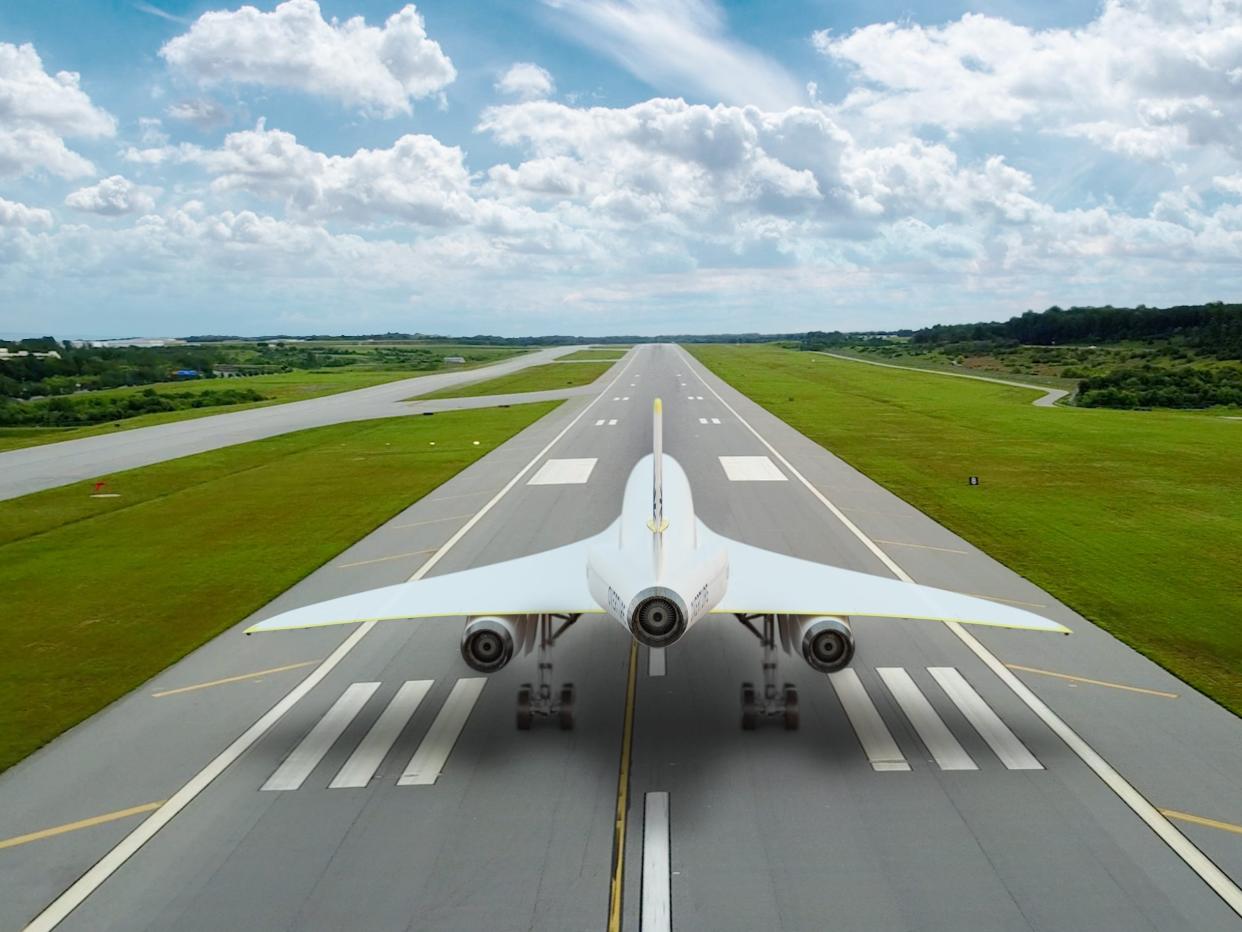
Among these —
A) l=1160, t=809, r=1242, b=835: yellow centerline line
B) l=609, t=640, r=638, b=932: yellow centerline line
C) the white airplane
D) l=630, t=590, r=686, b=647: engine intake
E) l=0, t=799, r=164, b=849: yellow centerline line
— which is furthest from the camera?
the white airplane

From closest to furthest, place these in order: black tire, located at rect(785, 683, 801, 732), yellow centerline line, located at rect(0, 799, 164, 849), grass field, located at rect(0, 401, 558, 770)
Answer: yellow centerline line, located at rect(0, 799, 164, 849), black tire, located at rect(785, 683, 801, 732), grass field, located at rect(0, 401, 558, 770)

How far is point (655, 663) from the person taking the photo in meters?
19.8

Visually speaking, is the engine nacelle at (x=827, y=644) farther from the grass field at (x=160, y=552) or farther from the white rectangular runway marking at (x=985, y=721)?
the grass field at (x=160, y=552)

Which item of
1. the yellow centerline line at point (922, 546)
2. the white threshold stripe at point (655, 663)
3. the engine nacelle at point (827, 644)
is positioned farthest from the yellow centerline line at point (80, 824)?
the yellow centerline line at point (922, 546)

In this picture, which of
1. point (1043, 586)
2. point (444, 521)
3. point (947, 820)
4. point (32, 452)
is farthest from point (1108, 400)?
point (32, 452)

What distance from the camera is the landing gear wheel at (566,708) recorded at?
16562mm

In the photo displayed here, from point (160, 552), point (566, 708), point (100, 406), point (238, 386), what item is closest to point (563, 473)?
point (160, 552)

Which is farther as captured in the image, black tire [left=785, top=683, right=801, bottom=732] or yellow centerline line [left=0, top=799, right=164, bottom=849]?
black tire [left=785, top=683, right=801, bottom=732]

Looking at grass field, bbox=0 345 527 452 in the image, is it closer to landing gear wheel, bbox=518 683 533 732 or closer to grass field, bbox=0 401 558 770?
grass field, bbox=0 401 558 770

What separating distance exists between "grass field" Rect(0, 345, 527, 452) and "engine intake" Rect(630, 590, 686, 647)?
66.6m

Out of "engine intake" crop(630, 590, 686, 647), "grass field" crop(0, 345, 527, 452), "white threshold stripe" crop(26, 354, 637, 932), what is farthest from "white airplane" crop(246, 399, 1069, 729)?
"grass field" crop(0, 345, 527, 452)

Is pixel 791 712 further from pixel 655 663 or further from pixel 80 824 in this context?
pixel 80 824

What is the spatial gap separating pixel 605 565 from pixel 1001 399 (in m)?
83.4

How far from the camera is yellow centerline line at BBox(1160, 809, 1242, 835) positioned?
12953mm
